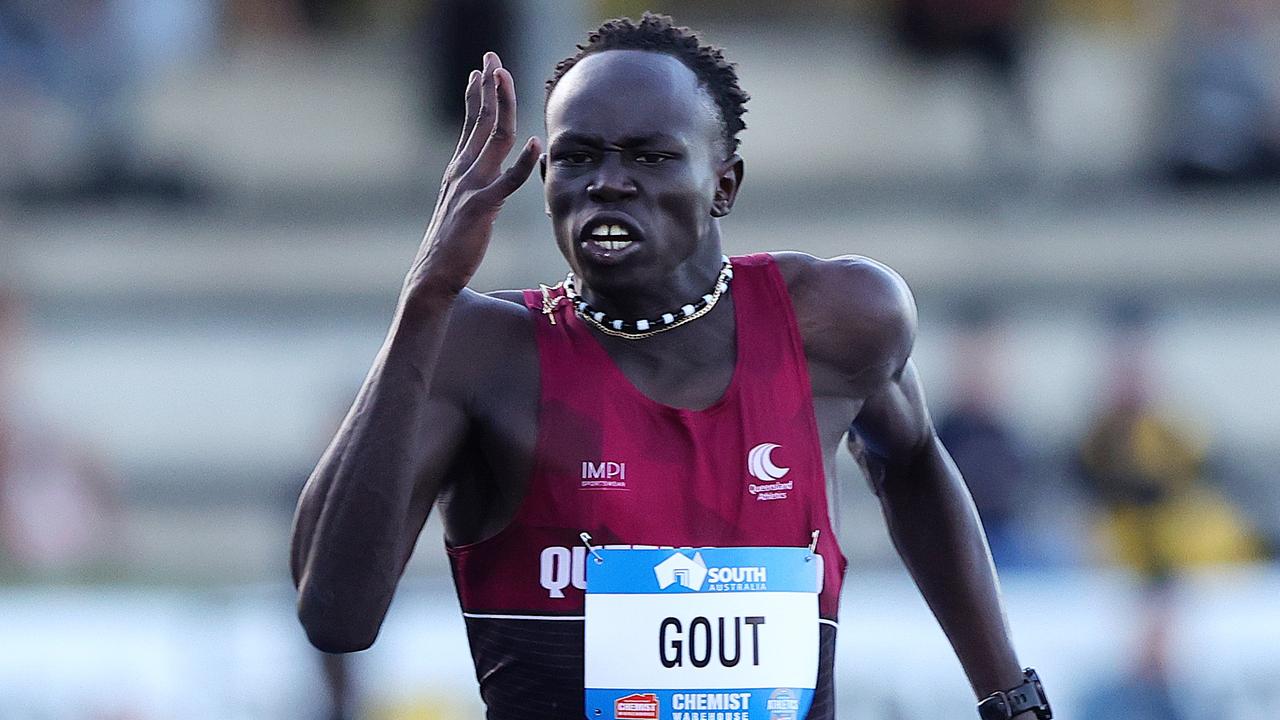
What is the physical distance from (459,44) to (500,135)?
29.7ft

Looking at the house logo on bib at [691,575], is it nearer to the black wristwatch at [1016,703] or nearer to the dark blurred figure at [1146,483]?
the black wristwatch at [1016,703]

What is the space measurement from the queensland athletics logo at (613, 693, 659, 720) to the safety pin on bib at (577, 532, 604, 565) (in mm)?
248

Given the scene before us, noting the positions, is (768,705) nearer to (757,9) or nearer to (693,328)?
(693,328)

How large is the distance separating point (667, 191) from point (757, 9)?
36.8 feet

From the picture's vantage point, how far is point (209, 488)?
41.5 ft

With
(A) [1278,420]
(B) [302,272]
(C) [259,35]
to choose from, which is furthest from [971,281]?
(C) [259,35]

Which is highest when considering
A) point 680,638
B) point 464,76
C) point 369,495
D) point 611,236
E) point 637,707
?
point 464,76

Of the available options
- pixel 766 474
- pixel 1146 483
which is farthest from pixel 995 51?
pixel 766 474

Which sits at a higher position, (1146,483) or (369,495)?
(1146,483)

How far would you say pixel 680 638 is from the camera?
3836mm

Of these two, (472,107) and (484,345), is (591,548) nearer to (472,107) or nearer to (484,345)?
(484,345)

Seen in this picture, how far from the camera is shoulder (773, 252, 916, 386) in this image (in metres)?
4.05

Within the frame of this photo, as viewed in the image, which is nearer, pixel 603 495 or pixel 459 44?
pixel 603 495

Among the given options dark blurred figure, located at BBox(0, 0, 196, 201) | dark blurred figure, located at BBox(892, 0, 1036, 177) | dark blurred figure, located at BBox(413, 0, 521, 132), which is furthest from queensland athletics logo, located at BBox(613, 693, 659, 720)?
dark blurred figure, located at BBox(0, 0, 196, 201)
